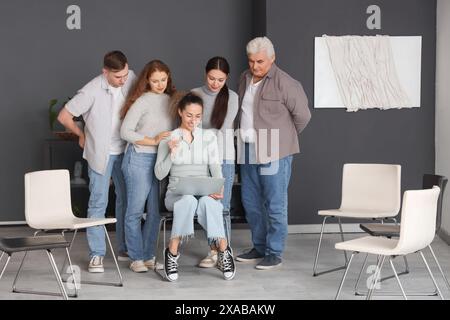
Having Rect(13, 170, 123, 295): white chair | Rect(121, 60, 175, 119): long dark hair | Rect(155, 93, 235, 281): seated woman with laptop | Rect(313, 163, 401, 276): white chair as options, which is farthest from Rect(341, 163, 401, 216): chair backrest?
Rect(13, 170, 123, 295): white chair

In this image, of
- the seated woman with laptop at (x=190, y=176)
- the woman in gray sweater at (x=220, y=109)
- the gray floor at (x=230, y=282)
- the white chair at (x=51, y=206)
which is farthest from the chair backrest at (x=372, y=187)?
the white chair at (x=51, y=206)

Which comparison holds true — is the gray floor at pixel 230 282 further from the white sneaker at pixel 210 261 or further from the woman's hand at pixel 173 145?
the woman's hand at pixel 173 145

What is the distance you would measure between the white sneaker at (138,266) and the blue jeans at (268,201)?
864mm

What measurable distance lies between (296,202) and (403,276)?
5.97ft

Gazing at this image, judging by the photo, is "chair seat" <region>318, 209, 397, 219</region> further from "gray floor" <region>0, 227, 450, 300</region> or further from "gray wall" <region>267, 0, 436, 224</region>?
"gray wall" <region>267, 0, 436, 224</region>

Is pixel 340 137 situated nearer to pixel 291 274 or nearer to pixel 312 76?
pixel 312 76

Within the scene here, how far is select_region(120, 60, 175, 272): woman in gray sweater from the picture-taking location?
5039 mm

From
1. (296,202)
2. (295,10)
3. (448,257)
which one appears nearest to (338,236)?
(296,202)

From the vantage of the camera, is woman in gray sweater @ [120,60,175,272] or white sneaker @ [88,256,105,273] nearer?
woman in gray sweater @ [120,60,175,272]

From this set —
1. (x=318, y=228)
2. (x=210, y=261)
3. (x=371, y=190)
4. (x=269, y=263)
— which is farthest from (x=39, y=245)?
(x=318, y=228)

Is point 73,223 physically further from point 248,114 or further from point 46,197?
point 248,114

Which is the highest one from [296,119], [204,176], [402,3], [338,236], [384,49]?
[402,3]

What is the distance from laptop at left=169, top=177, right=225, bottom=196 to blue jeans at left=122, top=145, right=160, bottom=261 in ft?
0.77

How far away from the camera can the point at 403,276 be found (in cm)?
515
